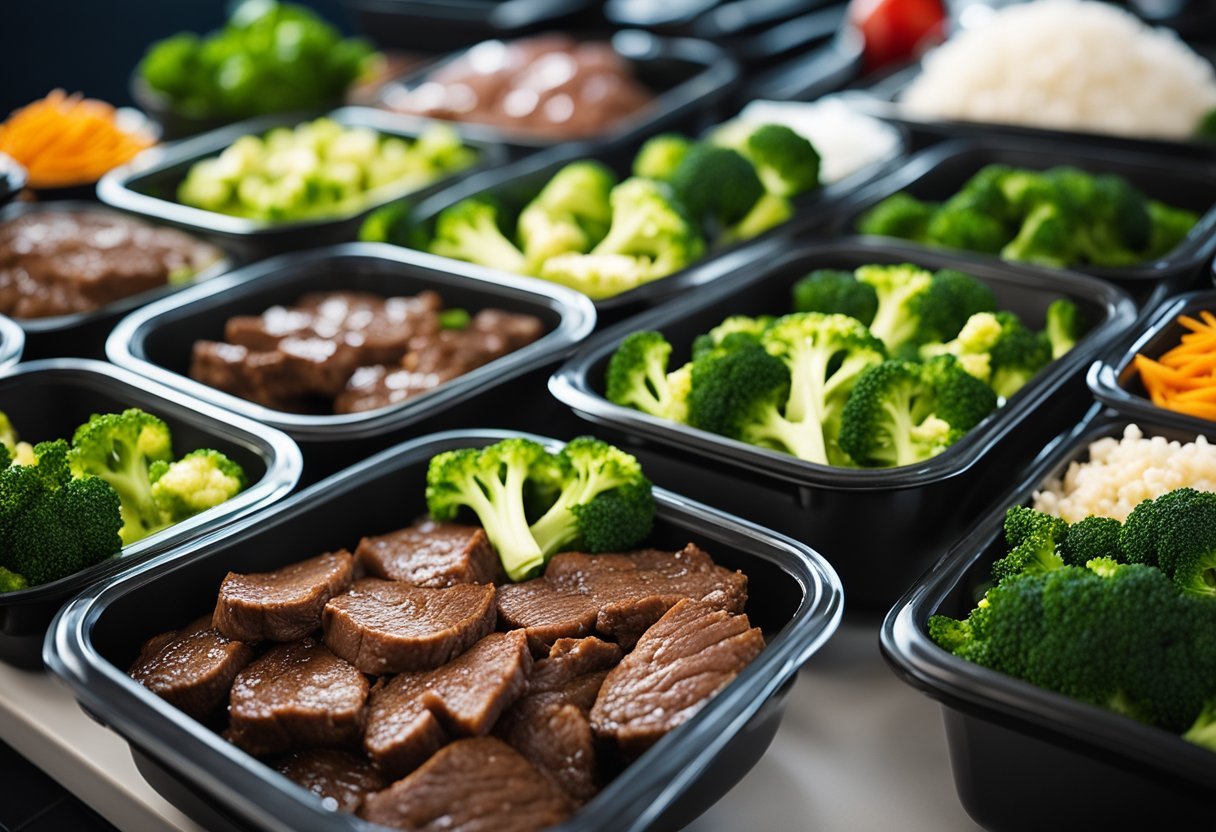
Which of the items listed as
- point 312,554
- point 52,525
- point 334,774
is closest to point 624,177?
point 312,554

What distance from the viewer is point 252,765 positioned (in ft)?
4.44

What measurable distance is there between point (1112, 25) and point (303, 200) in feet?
8.20

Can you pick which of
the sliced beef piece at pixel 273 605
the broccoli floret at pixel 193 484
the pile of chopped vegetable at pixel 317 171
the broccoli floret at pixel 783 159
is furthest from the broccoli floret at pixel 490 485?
the pile of chopped vegetable at pixel 317 171

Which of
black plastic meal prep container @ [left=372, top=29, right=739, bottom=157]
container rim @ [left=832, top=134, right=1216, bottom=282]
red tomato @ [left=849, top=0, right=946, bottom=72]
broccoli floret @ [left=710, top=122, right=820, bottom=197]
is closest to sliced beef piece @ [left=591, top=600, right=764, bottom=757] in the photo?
container rim @ [left=832, top=134, right=1216, bottom=282]

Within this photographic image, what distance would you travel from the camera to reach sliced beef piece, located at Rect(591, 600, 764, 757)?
1.48m

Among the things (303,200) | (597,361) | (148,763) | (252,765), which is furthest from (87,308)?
(252,765)

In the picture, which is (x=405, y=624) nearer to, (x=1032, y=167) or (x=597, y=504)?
(x=597, y=504)

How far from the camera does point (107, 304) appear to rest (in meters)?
2.83

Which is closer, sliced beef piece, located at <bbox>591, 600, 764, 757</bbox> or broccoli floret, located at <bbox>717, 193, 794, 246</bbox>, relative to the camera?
sliced beef piece, located at <bbox>591, 600, 764, 757</bbox>

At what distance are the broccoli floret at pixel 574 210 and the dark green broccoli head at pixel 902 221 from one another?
0.69m

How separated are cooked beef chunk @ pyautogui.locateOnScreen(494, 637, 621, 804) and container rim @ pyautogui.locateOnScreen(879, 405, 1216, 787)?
397mm

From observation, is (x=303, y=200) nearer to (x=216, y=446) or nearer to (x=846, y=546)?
(x=216, y=446)

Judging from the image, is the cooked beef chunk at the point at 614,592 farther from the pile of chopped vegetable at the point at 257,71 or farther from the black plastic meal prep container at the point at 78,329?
the pile of chopped vegetable at the point at 257,71

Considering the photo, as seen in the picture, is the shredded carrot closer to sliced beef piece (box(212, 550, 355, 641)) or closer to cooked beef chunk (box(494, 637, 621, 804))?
sliced beef piece (box(212, 550, 355, 641))
